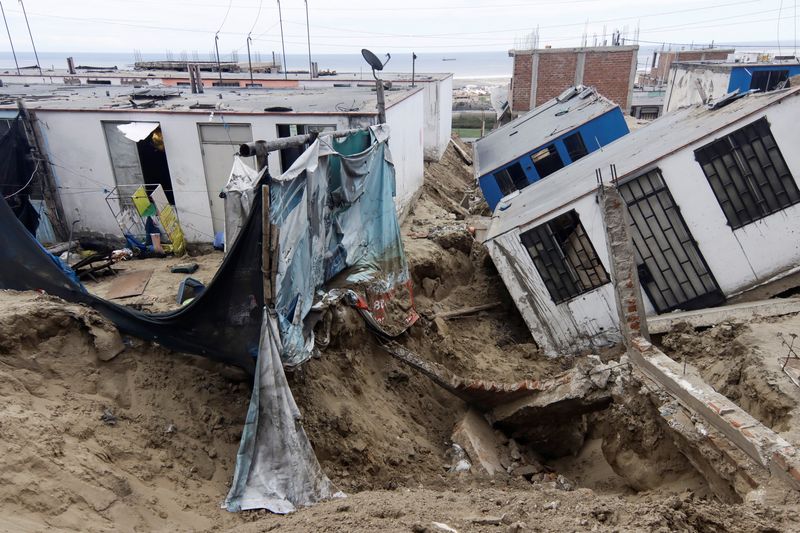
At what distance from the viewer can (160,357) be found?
5250mm

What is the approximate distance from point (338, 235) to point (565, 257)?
373cm

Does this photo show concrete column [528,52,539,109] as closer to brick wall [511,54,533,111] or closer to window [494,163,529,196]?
brick wall [511,54,533,111]

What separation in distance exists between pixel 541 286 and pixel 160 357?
5.88m

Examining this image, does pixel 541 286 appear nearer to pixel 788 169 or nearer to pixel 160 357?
pixel 788 169

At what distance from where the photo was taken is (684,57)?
41.7m

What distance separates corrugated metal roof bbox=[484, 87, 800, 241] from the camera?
7750 millimetres

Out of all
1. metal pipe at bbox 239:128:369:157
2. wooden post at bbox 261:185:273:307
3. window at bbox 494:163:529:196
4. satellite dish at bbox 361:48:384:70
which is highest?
satellite dish at bbox 361:48:384:70

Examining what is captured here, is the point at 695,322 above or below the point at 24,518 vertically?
below

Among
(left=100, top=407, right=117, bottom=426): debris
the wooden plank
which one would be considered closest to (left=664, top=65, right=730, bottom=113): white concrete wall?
the wooden plank

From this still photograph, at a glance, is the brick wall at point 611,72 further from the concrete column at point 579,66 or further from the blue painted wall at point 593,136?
the blue painted wall at point 593,136

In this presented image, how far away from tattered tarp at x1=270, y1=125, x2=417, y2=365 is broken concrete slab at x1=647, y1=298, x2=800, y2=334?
3737mm

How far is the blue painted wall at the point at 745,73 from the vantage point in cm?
2336

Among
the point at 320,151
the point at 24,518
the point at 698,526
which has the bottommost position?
the point at 698,526

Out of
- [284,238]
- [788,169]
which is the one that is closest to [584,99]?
[788,169]
